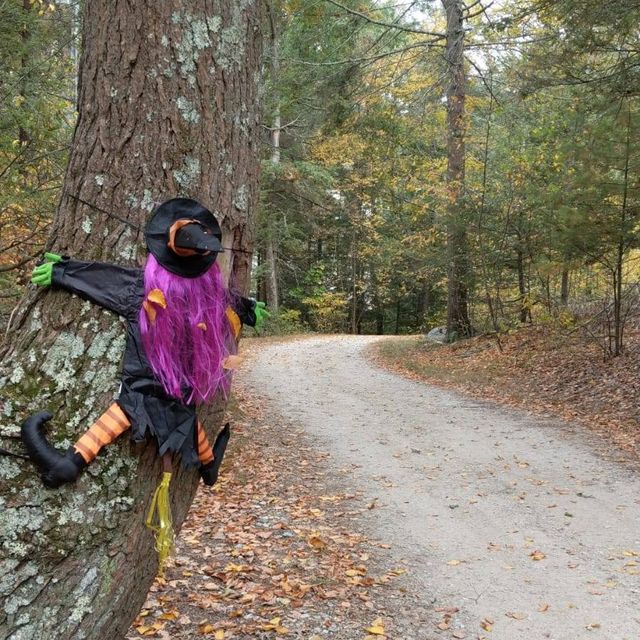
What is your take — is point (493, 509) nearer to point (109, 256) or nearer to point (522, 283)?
point (109, 256)

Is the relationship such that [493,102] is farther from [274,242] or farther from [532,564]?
[532,564]

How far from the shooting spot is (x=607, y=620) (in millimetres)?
3990

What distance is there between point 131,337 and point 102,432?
0.97 ft

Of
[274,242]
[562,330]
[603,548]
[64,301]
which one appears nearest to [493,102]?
[562,330]

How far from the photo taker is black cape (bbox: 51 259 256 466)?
5.83 feet

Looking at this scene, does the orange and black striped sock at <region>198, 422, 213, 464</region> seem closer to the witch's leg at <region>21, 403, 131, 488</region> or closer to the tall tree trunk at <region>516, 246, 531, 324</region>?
the witch's leg at <region>21, 403, 131, 488</region>

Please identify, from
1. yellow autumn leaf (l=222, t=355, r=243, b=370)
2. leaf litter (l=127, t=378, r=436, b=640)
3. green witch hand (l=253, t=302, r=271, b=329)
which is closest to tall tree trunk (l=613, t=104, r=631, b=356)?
leaf litter (l=127, t=378, r=436, b=640)

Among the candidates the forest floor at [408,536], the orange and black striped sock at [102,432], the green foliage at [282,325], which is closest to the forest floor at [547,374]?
the forest floor at [408,536]

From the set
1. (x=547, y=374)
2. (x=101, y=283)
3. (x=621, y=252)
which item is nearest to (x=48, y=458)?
(x=101, y=283)

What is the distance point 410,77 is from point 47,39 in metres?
13.9

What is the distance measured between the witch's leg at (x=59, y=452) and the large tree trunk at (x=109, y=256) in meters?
0.04

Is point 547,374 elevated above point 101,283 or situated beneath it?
situated beneath

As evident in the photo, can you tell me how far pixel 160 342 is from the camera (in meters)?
1.84

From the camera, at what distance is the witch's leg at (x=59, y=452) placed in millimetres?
1645
